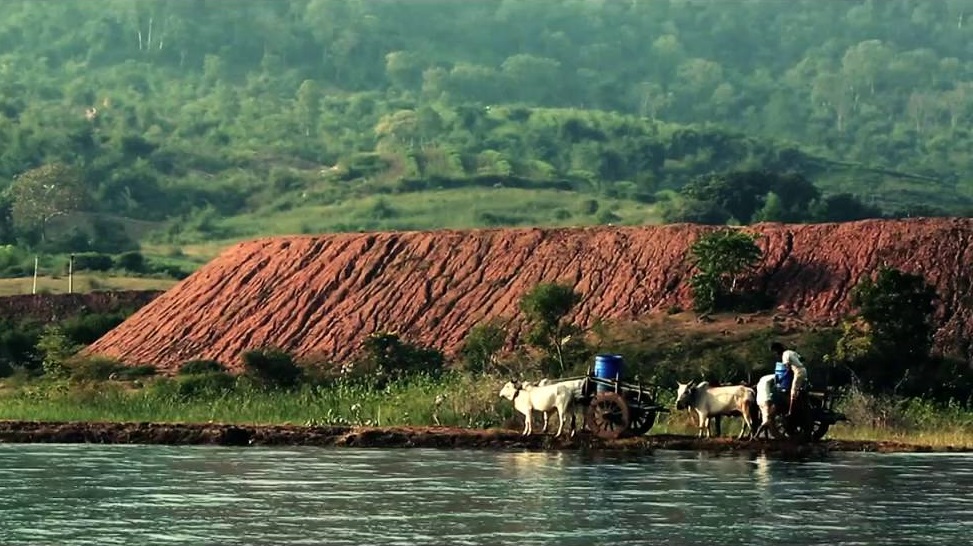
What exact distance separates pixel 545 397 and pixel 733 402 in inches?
143

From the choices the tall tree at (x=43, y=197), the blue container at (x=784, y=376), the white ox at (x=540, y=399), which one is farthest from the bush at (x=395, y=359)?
the tall tree at (x=43, y=197)

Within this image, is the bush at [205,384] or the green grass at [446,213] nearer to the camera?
the bush at [205,384]

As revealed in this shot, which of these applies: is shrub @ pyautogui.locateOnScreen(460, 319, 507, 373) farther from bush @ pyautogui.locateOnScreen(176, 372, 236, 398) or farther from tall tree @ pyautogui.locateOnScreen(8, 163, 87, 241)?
tall tree @ pyautogui.locateOnScreen(8, 163, 87, 241)

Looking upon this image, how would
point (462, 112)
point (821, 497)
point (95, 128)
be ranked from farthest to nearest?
point (462, 112) < point (95, 128) < point (821, 497)

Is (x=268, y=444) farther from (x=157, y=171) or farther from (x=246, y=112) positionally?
Answer: (x=246, y=112)

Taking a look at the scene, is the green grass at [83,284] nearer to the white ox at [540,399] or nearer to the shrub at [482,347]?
the shrub at [482,347]

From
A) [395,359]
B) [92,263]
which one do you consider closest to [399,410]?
[395,359]

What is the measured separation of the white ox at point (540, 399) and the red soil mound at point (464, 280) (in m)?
18.0

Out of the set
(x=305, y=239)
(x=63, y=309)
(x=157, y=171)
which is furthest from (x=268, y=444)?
(x=157, y=171)

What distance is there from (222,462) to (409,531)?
1107 centimetres

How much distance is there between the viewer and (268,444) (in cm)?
3931

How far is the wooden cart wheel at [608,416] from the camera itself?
122 ft

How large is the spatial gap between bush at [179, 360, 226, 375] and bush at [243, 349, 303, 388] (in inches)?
118

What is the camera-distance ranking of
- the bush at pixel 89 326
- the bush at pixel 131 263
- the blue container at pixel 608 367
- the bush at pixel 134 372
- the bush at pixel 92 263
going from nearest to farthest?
the blue container at pixel 608 367, the bush at pixel 134 372, the bush at pixel 89 326, the bush at pixel 92 263, the bush at pixel 131 263
